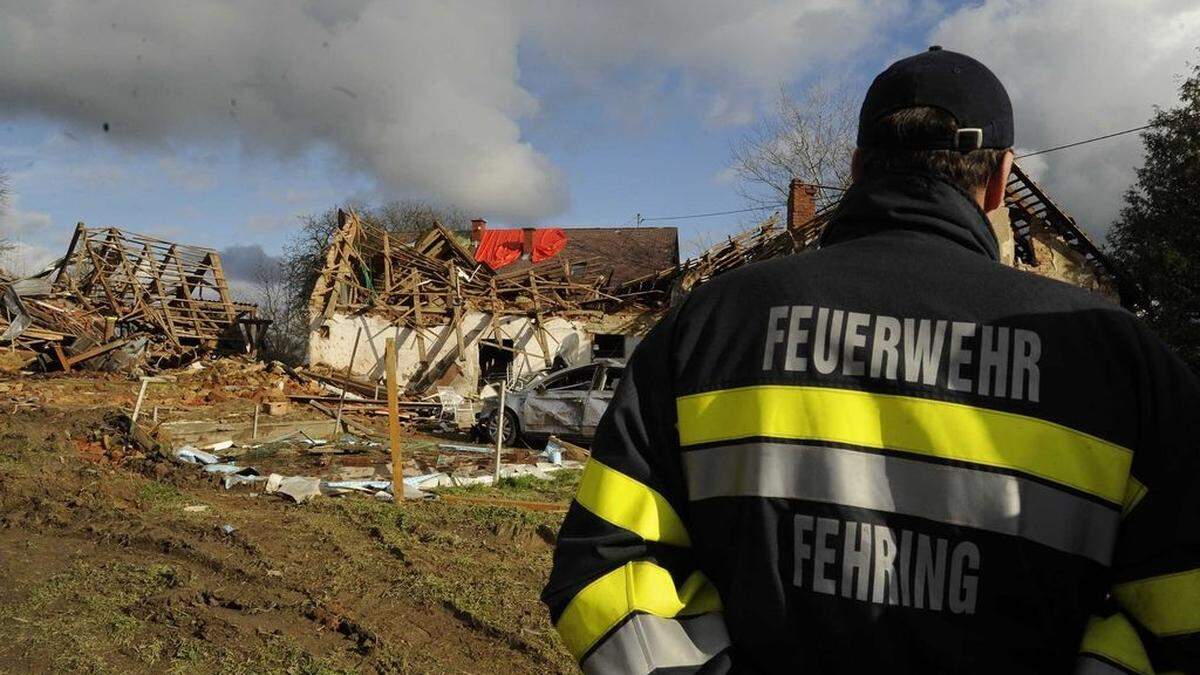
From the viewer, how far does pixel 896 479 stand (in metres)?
1.29

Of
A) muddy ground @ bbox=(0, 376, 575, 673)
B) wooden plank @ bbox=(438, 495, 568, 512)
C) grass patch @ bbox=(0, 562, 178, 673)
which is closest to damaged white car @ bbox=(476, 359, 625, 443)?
muddy ground @ bbox=(0, 376, 575, 673)

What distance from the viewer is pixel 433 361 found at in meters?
26.9

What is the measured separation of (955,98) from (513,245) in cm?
3479

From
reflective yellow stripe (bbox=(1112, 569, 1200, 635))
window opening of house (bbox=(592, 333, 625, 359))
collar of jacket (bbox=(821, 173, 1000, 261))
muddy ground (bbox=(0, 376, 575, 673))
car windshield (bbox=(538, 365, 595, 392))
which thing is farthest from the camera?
window opening of house (bbox=(592, 333, 625, 359))

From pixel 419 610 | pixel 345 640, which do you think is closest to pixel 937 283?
pixel 345 640

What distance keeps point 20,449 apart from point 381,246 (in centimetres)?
1727

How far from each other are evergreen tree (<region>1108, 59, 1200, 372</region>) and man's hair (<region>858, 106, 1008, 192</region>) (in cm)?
2036

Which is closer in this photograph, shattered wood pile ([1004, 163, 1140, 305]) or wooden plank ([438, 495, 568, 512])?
wooden plank ([438, 495, 568, 512])

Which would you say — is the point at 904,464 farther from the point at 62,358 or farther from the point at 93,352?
the point at 93,352

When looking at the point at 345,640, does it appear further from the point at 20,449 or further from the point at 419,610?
the point at 20,449

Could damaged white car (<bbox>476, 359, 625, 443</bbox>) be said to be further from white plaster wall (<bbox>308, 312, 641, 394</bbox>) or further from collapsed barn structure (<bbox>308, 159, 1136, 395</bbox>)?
white plaster wall (<bbox>308, 312, 641, 394</bbox>)

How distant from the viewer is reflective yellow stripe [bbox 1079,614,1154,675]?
3.97ft

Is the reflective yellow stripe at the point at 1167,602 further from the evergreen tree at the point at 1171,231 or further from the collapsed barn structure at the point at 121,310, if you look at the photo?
the collapsed barn structure at the point at 121,310

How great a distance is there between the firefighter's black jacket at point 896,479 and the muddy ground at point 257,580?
379 centimetres
